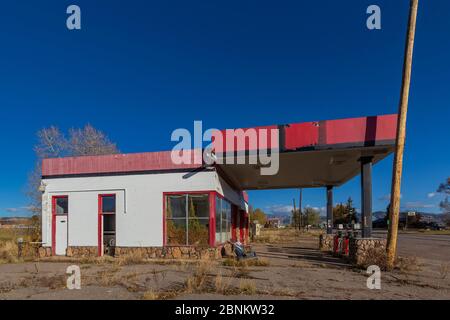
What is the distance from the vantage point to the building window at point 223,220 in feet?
53.3

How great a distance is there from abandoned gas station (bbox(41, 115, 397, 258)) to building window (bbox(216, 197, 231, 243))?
0.22 feet

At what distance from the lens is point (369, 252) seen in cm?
1233

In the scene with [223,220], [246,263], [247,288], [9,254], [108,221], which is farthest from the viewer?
[223,220]

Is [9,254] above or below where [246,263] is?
below

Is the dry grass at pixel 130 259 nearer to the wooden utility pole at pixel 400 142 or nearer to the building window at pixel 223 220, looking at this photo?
the building window at pixel 223 220

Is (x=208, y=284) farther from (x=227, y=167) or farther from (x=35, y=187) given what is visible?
(x=35, y=187)

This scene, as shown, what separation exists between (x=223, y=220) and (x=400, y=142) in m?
9.35

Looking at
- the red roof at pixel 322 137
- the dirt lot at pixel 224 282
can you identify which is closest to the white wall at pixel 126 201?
the red roof at pixel 322 137

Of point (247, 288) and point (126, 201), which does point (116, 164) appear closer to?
point (126, 201)

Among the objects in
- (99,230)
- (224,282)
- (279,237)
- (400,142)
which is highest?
(400,142)

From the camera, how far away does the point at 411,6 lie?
12.4m

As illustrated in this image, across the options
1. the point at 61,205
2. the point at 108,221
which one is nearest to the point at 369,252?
the point at 108,221

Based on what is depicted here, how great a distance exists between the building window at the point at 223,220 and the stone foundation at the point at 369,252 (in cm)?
603

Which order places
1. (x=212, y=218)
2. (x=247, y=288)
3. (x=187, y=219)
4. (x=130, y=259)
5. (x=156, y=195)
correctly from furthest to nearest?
(x=156, y=195), (x=187, y=219), (x=212, y=218), (x=130, y=259), (x=247, y=288)
